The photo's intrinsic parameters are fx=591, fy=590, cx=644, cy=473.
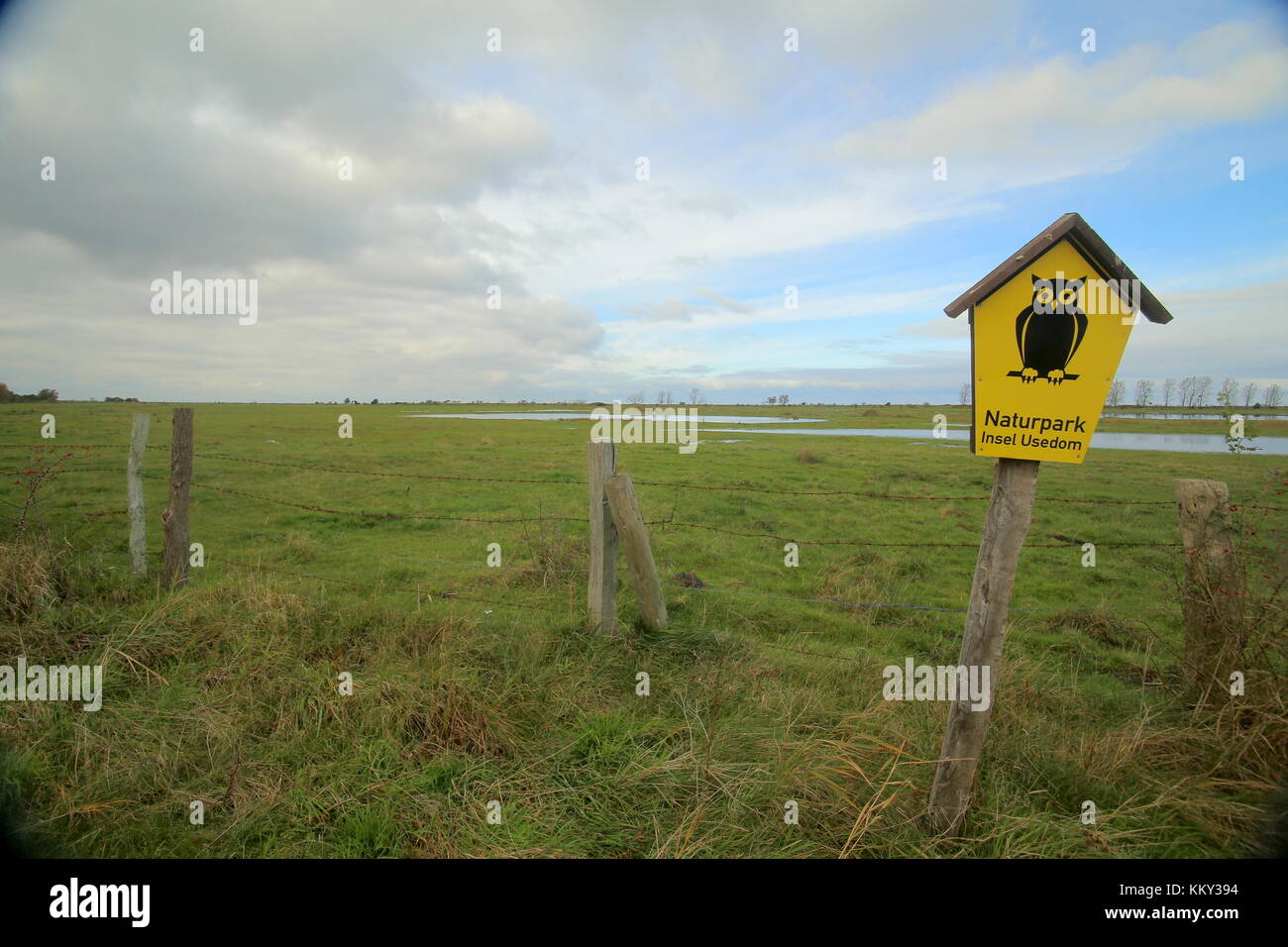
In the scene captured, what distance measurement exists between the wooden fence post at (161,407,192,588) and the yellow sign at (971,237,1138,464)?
244 inches

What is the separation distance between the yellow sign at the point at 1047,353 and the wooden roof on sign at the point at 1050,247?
3cm

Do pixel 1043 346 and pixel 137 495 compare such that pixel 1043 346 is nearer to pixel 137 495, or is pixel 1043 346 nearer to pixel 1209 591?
pixel 1209 591

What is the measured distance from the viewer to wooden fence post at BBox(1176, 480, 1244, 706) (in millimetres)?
3576

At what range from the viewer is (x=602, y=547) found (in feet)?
15.2

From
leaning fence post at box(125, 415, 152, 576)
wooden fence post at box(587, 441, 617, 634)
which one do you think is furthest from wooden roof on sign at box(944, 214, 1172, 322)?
leaning fence post at box(125, 415, 152, 576)

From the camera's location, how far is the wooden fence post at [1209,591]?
3.58 meters

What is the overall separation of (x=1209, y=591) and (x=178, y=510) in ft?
26.4

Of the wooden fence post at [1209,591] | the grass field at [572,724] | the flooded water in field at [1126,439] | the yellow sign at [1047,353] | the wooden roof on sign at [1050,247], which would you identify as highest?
the flooded water in field at [1126,439]

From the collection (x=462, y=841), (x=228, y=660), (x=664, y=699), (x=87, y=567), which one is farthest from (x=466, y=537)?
(x=462, y=841)

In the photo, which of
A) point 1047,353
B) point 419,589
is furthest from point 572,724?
point 419,589

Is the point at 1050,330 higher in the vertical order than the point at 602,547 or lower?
higher

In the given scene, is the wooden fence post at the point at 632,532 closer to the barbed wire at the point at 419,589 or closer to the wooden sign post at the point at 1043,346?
the barbed wire at the point at 419,589

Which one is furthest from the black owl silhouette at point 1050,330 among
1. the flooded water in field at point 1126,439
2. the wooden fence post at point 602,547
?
the flooded water in field at point 1126,439

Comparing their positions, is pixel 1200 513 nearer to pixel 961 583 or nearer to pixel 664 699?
pixel 664 699
